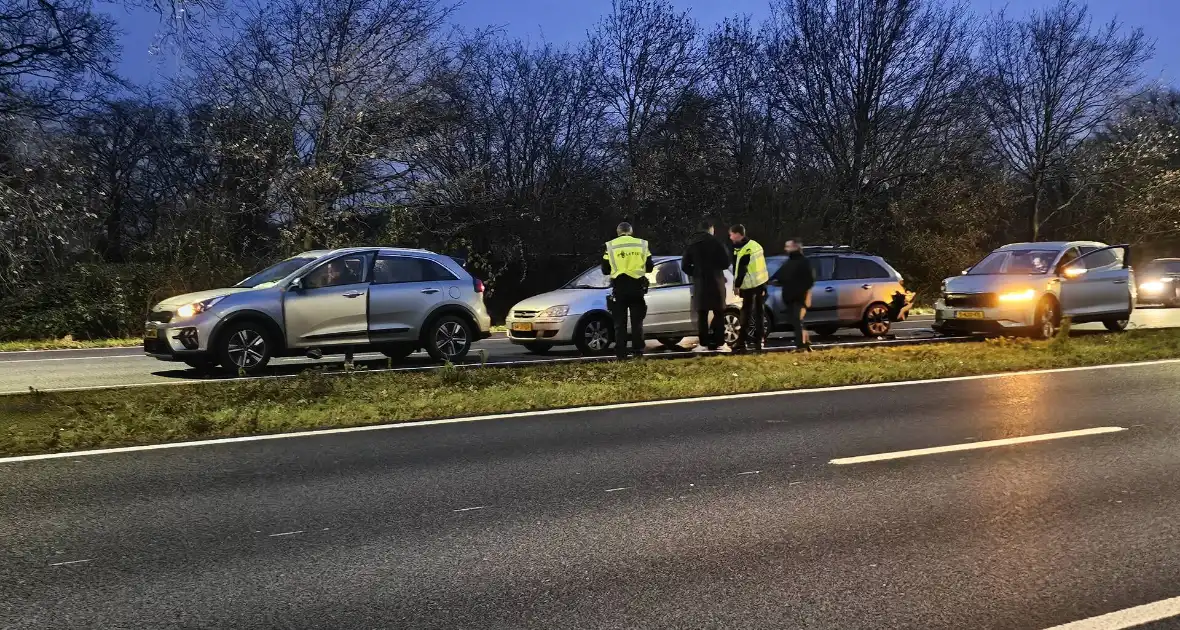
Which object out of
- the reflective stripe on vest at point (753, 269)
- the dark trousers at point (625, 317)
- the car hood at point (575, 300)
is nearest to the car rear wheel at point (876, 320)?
the reflective stripe on vest at point (753, 269)

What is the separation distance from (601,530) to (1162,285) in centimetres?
3047

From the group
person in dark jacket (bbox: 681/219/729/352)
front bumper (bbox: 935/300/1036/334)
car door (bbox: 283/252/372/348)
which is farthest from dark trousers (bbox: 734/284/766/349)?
car door (bbox: 283/252/372/348)

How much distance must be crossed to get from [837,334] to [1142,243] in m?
30.5

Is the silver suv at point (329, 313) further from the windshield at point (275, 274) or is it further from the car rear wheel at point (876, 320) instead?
the car rear wheel at point (876, 320)

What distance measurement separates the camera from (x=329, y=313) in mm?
12070

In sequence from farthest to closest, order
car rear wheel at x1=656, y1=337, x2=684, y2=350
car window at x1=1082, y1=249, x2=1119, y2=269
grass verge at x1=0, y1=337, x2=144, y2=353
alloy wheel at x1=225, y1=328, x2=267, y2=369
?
A: grass verge at x1=0, y1=337, x2=144, y2=353 < car window at x1=1082, y1=249, x2=1119, y2=269 < car rear wheel at x1=656, y1=337, x2=684, y2=350 < alloy wheel at x1=225, y1=328, x2=267, y2=369

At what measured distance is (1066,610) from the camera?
12.2ft

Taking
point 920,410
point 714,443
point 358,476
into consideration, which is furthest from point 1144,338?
point 358,476

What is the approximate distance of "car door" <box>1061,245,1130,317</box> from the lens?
15.8 metres

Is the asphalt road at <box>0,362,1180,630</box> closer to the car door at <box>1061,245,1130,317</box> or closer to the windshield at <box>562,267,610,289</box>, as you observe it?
the windshield at <box>562,267,610,289</box>

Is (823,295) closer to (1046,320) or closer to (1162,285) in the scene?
(1046,320)

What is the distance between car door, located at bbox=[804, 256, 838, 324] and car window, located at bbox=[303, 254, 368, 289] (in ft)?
26.4

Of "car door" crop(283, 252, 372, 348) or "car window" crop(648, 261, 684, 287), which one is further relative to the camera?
"car window" crop(648, 261, 684, 287)

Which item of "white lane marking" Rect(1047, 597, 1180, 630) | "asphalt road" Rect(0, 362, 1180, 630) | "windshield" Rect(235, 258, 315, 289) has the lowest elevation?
"white lane marking" Rect(1047, 597, 1180, 630)
